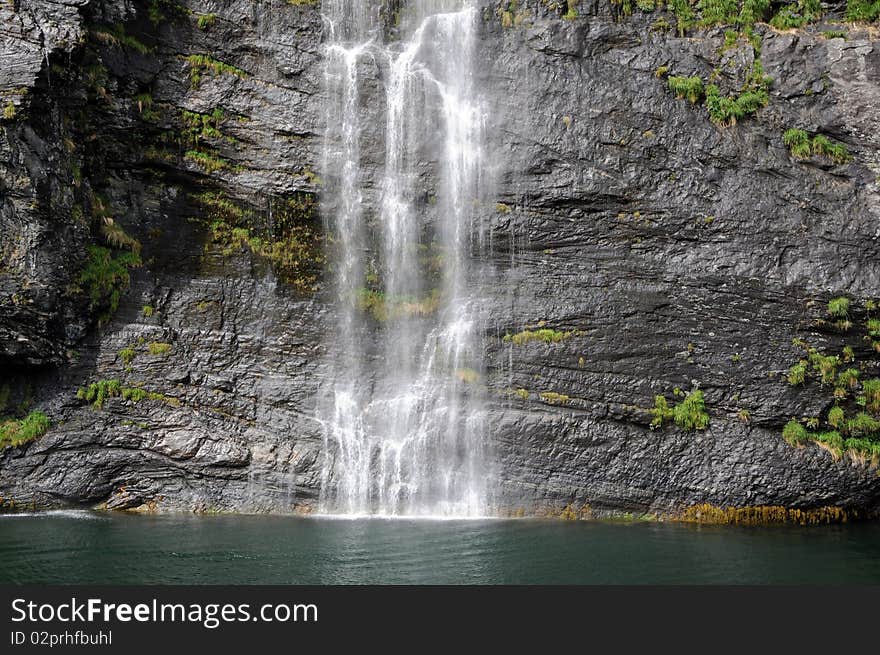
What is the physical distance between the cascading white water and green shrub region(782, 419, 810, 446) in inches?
230

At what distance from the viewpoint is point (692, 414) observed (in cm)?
1535

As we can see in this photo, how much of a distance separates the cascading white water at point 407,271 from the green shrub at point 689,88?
431 centimetres

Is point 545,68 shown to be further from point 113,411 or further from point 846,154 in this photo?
point 113,411

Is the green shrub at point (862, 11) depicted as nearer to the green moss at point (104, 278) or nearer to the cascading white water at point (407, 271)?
the cascading white water at point (407, 271)

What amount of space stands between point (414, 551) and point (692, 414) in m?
6.67

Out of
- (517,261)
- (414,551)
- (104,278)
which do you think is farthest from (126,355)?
(517,261)

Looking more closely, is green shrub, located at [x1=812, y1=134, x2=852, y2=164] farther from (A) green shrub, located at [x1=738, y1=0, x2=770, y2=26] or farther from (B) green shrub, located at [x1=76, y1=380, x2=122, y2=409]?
(B) green shrub, located at [x1=76, y1=380, x2=122, y2=409]

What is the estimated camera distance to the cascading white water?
15562 millimetres

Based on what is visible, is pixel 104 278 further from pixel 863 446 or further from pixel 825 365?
pixel 863 446

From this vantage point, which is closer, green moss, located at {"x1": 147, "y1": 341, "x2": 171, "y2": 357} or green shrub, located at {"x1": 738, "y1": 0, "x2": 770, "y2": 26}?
green moss, located at {"x1": 147, "y1": 341, "x2": 171, "y2": 357}

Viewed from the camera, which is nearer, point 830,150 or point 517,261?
point 830,150

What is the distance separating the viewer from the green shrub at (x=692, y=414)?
50.3 feet

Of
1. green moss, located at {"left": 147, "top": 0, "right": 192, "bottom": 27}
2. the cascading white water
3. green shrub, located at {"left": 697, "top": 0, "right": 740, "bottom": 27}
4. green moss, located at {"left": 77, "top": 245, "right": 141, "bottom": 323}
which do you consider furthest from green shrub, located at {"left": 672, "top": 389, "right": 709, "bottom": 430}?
green moss, located at {"left": 147, "top": 0, "right": 192, "bottom": 27}

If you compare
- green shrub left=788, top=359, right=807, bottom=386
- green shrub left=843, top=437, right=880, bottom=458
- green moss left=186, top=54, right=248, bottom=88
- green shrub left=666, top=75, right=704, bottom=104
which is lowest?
green shrub left=843, top=437, right=880, bottom=458
